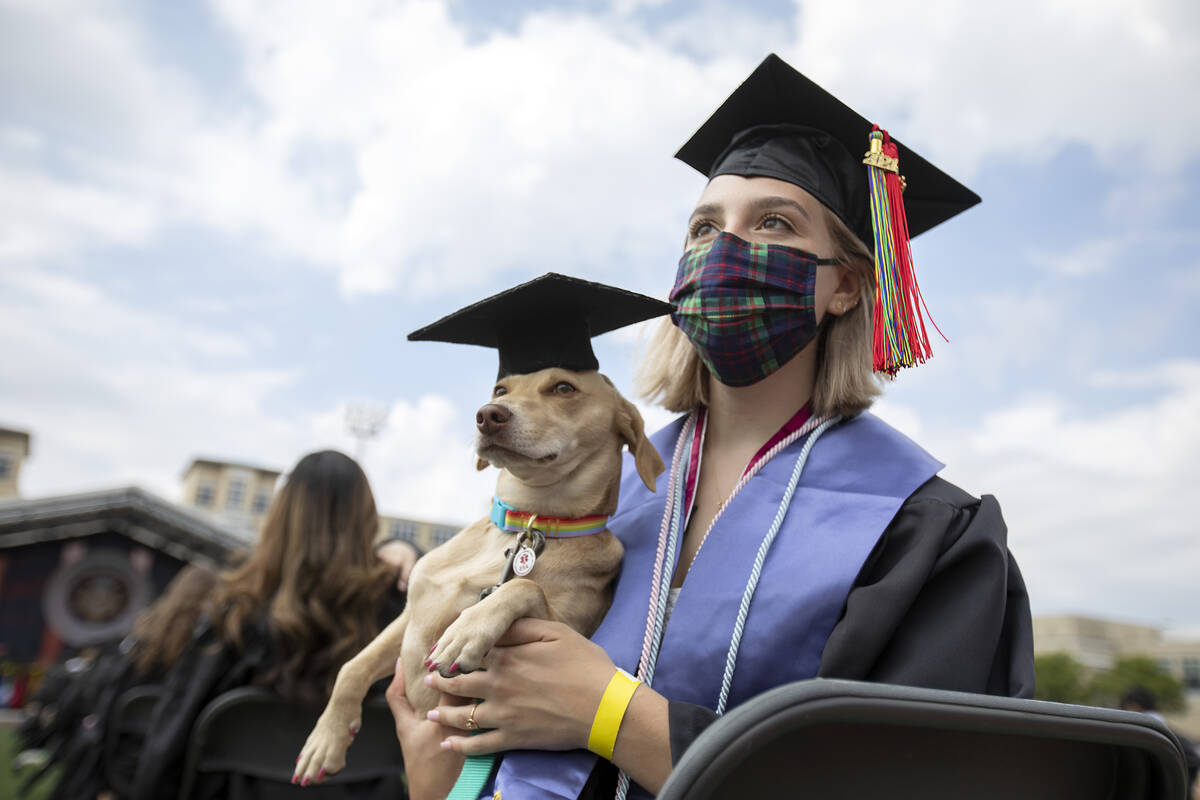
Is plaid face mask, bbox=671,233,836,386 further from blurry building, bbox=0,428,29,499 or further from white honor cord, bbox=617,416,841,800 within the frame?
blurry building, bbox=0,428,29,499

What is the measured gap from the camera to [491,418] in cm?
187

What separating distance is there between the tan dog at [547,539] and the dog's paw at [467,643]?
0.13 m

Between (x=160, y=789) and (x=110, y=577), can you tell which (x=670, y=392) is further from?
(x=110, y=577)

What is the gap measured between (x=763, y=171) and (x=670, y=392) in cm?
70

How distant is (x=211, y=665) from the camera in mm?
3520

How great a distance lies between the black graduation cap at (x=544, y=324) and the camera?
1949 millimetres

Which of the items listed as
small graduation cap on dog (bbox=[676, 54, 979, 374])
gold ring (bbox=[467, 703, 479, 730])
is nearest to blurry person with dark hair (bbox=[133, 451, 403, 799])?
gold ring (bbox=[467, 703, 479, 730])

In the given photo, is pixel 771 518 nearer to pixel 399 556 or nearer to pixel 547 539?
pixel 547 539

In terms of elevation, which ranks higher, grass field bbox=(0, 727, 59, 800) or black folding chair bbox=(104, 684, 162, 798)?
black folding chair bbox=(104, 684, 162, 798)

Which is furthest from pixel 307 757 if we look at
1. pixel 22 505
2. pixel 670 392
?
pixel 22 505

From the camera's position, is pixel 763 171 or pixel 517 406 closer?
pixel 517 406

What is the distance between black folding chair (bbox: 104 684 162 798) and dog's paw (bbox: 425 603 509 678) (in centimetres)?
369

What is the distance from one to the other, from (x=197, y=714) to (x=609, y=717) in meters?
2.66

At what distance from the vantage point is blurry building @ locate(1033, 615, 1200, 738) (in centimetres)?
6334
